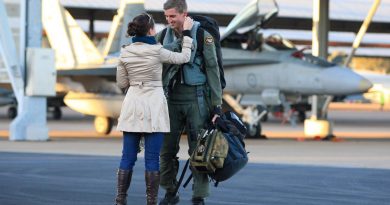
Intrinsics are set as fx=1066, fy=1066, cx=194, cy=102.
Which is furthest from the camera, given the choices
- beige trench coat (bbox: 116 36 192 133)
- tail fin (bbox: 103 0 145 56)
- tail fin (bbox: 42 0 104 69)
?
tail fin (bbox: 42 0 104 69)

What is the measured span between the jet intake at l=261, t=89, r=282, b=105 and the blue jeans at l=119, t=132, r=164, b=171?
47.9ft

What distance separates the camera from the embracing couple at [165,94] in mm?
8539

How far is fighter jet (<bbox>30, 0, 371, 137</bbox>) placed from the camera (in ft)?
75.9

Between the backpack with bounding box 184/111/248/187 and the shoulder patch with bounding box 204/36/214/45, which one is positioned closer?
the backpack with bounding box 184/111/248/187

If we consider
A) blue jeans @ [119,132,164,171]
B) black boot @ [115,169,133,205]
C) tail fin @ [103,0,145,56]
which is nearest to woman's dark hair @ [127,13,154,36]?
blue jeans @ [119,132,164,171]

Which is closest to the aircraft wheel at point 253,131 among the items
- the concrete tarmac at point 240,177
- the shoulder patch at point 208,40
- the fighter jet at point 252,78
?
the fighter jet at point 252,78

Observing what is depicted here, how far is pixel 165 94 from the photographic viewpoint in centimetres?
898

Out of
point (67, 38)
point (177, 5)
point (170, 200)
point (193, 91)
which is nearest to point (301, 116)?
point (67, 38)

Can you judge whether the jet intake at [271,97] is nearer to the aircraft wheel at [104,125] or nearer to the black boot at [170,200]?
the aircraft wheel at [104,125]

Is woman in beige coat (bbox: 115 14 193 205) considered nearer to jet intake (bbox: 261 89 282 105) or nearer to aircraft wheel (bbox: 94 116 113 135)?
jet intake (bbox: 261 89 282 105)

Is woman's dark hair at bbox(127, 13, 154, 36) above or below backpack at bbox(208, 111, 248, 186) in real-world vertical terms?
above

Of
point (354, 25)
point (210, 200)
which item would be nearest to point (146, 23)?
point (210, 200)

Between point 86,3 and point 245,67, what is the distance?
8258 millimetres

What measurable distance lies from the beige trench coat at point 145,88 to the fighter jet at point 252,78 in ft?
47.9
